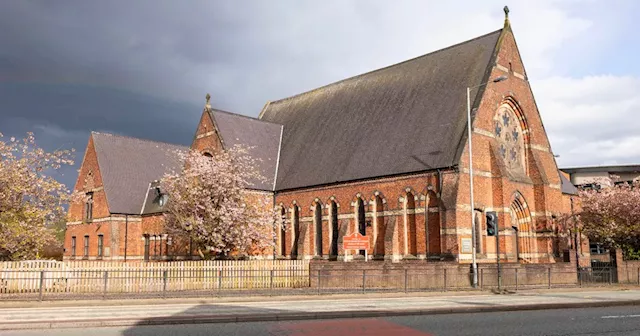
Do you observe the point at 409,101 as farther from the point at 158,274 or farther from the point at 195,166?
the point at 158,274

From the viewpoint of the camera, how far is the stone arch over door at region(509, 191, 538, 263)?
35344 millimetres

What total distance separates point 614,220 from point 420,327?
30.0 m

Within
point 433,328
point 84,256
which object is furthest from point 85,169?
point 433,328

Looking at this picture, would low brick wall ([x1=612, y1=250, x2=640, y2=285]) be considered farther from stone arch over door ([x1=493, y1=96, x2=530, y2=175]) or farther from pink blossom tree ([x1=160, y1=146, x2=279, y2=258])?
pink blossom tree ([x1=160, y1=146, x2=279, y2=258])

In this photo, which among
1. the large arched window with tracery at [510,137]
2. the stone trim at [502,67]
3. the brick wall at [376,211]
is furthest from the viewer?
the large arched window with tracery at [510,137]

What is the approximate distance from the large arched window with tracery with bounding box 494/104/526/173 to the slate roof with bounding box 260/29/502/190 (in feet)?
10.8

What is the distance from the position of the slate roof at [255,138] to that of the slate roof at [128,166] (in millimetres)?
9702

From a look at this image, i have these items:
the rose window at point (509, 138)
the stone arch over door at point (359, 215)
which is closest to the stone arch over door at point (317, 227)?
the stone arch over door at point (359, 215)

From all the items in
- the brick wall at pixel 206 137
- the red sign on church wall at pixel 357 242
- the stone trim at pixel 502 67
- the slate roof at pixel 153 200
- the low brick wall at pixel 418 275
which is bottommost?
the low brick wall at pixel 418 275

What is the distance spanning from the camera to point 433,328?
46.1 feet

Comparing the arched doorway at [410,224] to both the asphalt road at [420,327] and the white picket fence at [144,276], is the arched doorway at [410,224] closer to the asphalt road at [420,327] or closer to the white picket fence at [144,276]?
the white picket fence at [144,276]

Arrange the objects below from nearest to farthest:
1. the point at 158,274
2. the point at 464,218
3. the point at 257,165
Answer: the point at 158,274
the point at 464,218
the point at 257,165

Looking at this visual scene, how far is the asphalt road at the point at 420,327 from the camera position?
13.3 metres

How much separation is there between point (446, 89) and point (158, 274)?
21.1m
